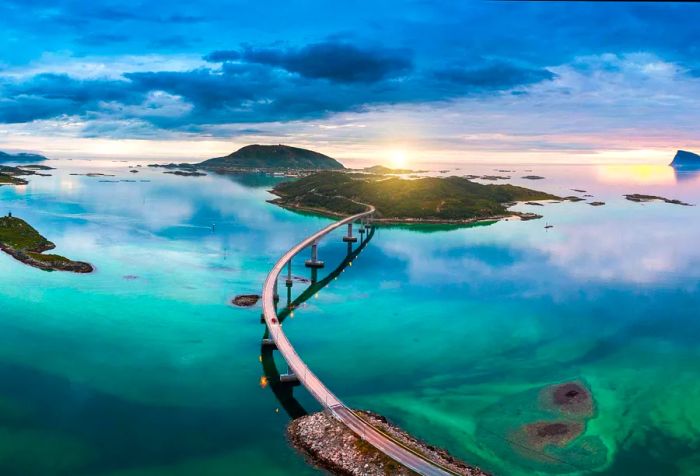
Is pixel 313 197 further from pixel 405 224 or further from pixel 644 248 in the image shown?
pixel 644 248

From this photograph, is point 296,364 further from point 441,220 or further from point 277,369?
point 441,220

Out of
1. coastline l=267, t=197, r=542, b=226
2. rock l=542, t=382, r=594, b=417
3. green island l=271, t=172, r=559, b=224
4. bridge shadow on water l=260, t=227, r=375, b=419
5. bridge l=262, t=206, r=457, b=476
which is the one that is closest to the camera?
bridge l=262, t=206, r=457, b=476

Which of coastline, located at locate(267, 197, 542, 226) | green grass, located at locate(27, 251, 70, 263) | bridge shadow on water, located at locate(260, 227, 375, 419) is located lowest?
bridge shadow on water, located at locate(260, 227, 375, 419)

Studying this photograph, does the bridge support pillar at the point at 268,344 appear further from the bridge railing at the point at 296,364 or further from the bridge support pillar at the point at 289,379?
the bridge support pillar at the point at 289,379

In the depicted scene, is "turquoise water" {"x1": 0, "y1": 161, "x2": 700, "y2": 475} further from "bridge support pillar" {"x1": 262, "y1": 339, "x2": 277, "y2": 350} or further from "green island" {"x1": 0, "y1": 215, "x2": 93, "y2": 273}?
"green island" {"x1": 0, "y1": 215, "x2": 93, "y2": 273}

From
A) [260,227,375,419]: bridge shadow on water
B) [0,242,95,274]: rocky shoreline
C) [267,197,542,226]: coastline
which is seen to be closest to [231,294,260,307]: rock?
[260,227,375,419]: bridge shadow on water

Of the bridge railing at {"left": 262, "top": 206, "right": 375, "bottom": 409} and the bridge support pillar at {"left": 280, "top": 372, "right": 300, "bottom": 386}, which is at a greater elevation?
the bridge railing at {"left": 262, "top": 206, "right": 375, "bottom": 409}

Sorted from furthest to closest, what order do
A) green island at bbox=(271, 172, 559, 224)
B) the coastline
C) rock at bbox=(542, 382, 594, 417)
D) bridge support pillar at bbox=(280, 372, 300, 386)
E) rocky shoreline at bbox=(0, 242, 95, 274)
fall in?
green island at bbox=(271, 172, 559, 224) < the coastline < rocky shoreline at bbox=(0, 242, 95, 274) < bridge support pillar at bbox=(280, 372, 300, 386) < rock at bbox=(542, 382, 594, 417)
